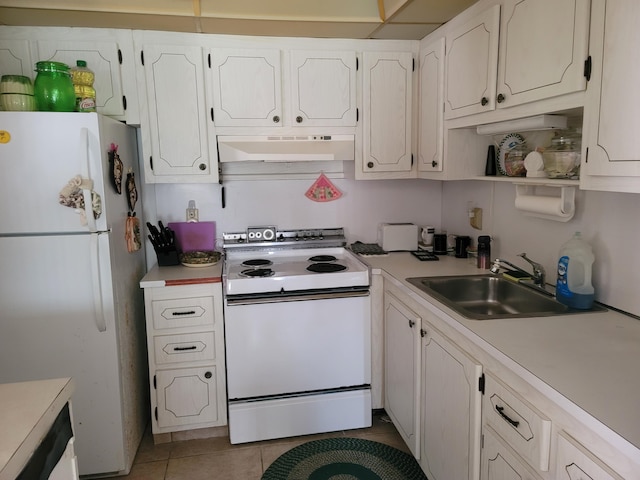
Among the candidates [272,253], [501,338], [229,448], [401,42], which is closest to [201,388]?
[229,448]

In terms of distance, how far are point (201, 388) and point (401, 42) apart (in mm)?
2294

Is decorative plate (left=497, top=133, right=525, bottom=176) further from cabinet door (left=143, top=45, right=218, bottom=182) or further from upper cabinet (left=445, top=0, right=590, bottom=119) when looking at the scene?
cabinet door (left=143, top=45, right=218, bottom=182)

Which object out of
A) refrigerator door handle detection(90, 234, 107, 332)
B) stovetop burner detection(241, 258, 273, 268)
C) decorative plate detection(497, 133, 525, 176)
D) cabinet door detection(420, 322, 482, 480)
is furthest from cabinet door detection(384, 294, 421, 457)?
refrigerator door handle detection(90, 234, 107, 332)

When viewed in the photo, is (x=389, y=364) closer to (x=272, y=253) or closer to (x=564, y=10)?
(x=272, y=253)

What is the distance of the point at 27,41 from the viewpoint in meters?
2.37

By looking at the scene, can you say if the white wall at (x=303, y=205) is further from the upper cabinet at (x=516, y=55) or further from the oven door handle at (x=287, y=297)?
the upper cabinet at (x=516, y=55)

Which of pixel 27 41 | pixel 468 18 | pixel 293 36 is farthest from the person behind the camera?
pixel 293 36

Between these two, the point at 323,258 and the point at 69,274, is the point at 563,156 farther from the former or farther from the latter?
the point at 69,274

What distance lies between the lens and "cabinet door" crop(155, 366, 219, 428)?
247 cm

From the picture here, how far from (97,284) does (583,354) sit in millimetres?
1927

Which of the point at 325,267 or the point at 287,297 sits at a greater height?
the point at 325,267

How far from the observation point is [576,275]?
5.86 feet

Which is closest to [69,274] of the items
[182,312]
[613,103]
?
[182,312]

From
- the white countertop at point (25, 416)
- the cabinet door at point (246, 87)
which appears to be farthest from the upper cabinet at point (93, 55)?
the white countertop at point (25, 416)
